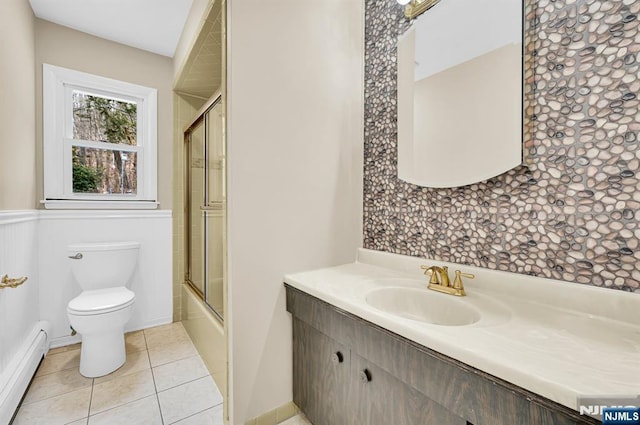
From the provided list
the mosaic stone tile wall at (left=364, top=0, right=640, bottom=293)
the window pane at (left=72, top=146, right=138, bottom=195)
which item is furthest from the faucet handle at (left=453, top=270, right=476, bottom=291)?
A: the window pane at (left=72, top=146, right=138, bottom=195)

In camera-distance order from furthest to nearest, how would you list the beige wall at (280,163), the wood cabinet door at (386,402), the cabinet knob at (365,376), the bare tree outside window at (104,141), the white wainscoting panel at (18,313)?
the bare tree outside window at (104,141)
the white wainscoting panel at (18,313)
the beige wall at (280,163)
the cabinet knob at (365,376)
the wood cabinet door at (386,402)

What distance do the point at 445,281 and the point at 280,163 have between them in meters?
0.95

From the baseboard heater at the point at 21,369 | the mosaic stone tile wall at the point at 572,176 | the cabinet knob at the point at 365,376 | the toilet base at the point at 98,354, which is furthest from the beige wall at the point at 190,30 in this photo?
the baseboard heater at the point at 21,369

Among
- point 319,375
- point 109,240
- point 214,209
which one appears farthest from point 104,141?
point 319,375

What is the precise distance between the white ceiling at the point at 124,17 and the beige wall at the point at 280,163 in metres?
1.08

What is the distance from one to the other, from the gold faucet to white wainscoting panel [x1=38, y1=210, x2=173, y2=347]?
2359mm

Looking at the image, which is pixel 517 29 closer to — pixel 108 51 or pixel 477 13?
pixel 477 13

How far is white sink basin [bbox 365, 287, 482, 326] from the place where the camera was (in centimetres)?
109

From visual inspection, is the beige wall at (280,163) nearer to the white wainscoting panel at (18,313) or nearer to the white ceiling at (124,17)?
the white ceiling at (124,17)

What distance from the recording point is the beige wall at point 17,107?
151 centimetres

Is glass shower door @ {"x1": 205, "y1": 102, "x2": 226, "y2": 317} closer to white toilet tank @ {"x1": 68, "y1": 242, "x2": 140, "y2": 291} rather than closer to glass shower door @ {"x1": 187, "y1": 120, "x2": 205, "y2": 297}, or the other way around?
glass shower door @ {"x1": 187, "y1": 120, "x2": 205, "y2": 297}

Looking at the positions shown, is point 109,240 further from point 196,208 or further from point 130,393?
point 130,393

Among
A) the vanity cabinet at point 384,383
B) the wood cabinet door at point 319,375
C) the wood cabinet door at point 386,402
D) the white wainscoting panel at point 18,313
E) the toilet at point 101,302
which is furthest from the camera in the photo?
the toilet at point 101,302

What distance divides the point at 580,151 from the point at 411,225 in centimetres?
71
